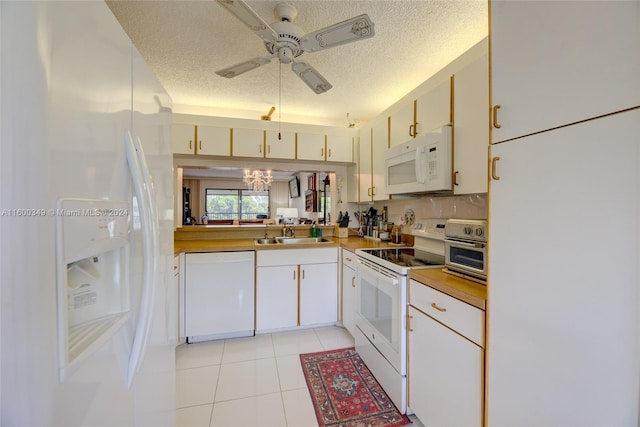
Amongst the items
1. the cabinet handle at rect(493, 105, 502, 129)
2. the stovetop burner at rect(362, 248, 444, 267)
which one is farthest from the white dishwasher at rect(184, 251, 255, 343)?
the cabinet handle at rect(493, 105, 502, 129)

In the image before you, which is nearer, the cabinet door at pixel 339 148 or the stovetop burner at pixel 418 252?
the stovetop burner at pixel 418 252

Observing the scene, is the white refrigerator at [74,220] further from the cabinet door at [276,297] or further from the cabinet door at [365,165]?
the cabinet door at [365,165]

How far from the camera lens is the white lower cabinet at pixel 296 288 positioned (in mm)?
2562

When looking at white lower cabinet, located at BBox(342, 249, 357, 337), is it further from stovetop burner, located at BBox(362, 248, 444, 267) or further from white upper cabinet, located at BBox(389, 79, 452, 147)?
white upper cabinet, located at BBox(389, 79, 452, 147)

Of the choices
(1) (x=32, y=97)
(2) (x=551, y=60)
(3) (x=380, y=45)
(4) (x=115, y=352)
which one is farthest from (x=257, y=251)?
(2) (x=551, y=60)

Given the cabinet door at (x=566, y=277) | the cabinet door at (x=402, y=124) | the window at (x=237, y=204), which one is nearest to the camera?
the cabinet door at (x=566, y=277)

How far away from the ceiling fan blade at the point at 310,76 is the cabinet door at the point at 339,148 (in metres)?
1.11

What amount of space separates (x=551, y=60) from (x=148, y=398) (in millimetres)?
1776

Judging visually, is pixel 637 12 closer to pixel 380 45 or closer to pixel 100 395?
pixel 380 45

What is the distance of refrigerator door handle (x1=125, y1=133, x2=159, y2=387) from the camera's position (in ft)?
2.49

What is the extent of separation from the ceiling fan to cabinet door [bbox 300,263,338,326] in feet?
5.80

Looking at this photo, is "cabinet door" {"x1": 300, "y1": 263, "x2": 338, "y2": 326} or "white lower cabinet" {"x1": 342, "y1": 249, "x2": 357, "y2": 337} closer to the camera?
"white lower cabinet" {"x1": 342, "y1": 249, "x2": 357, "y2": 337}

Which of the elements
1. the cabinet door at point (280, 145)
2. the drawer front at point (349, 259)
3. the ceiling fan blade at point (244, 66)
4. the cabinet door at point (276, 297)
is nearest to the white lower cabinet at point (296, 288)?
the cabinet door at point (276, 297)

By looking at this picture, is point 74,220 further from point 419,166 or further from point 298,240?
point 298,240
